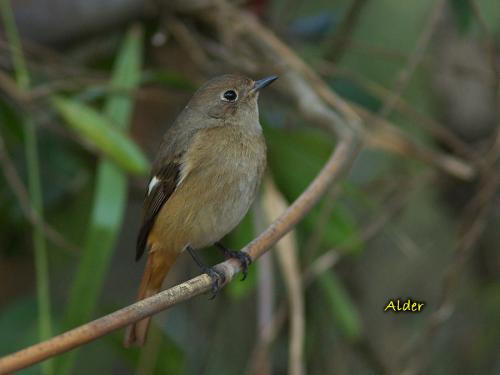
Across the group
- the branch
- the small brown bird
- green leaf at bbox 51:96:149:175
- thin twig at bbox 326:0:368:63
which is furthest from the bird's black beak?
thin twig at bbox 326:0:368:63

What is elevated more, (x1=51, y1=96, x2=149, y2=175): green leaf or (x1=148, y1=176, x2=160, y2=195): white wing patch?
(x1=51, y1=96, x2=149, y2=175): green leaf

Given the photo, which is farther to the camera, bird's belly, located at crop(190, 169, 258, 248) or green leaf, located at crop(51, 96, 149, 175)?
green leaf, located at crop(51, 96, 149, 175)

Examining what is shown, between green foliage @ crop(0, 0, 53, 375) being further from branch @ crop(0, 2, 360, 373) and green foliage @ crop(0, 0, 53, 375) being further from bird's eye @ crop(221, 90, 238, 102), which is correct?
branch @ crop(0, 2, 360, 373)

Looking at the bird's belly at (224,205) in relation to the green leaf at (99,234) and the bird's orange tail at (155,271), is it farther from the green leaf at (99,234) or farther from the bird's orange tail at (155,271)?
the green leaf at (99,234)

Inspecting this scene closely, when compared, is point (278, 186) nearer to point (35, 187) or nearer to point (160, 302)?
point (35, 187)

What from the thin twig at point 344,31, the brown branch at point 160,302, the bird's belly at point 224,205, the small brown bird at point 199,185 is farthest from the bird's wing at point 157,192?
the thin twig at point 344,31

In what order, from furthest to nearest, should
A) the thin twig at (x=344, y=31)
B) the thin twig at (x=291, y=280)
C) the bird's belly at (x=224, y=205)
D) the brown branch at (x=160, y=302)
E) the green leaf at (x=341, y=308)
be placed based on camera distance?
the thin twig at (x=344, y=31) → the green leaf at (x=341, y=308) → the thin twig at (x=291, y=280) → the bird's belly at (x=224, y=205) → the brown branch at (x=160, y=302)

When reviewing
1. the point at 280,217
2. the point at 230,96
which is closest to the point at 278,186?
the point at 230,96
